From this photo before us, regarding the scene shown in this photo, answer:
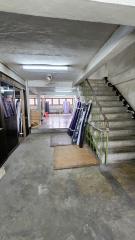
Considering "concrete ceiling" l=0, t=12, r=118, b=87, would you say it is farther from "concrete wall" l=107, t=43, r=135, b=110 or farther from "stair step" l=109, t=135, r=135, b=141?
"stair step" l=109, t=135, r=135, b=141

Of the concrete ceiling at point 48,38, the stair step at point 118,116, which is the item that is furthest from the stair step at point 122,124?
the concrete ceiling at point 48,38

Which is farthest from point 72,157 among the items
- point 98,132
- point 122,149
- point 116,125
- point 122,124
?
point 122,124

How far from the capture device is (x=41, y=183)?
2.60m

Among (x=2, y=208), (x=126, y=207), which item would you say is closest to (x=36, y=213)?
(x=2, y=208)

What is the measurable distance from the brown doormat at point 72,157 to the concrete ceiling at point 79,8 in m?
2.76

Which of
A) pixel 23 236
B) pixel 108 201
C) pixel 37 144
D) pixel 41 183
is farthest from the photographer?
pixel 37 144

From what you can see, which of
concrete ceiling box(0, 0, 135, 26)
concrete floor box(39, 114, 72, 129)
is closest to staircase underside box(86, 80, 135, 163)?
concrete ceiling box(0, 0, 135, 26)

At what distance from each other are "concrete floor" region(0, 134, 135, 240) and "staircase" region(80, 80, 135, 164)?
32cm

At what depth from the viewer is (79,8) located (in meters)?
1.19

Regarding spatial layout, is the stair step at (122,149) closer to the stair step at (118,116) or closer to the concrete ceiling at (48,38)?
the stair step at (118,116)

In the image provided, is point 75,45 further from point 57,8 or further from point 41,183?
point 41,183

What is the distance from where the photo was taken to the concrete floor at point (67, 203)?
1.62 meters

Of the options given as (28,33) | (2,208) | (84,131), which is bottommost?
(2,208)

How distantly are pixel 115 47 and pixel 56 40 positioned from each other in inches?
39.8
